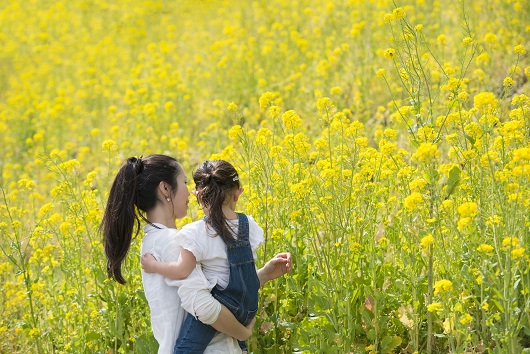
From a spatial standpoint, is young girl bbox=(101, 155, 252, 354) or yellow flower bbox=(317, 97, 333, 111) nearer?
young girl bbox=(101, 155, 252, 354)

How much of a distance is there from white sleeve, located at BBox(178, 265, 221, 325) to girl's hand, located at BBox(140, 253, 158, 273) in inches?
6.4

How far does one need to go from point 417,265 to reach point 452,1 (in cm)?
518

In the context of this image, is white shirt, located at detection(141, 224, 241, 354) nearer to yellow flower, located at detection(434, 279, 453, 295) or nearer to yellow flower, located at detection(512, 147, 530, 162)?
yellow flower, located at detection(434, 279, 453, 295)

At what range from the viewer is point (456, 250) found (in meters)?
3.15

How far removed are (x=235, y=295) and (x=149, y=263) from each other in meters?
0.37

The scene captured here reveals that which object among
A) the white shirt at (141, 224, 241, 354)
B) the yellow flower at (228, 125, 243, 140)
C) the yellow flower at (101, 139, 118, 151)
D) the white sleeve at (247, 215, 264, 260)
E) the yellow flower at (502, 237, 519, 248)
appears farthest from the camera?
the yellow flower at (101, 139, 118, 151)

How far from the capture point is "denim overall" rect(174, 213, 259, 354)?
2930 mm

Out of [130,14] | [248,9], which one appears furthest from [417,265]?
[130,14]

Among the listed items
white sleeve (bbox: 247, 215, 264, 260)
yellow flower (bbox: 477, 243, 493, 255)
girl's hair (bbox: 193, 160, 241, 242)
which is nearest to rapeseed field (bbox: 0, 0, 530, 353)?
yellow flower (bbox: 477, 243, 493, 255)

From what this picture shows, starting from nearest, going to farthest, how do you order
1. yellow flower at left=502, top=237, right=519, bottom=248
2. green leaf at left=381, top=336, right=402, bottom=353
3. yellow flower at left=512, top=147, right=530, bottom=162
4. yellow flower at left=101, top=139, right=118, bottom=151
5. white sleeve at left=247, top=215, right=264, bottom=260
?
yellow flower at left=502, top=237, right=519, bottom=248
yellow flower at left=512, top=147, right=530, bottom=162
white sleeve at left=247, top=215, right=264, bottom=260
green leaf at left=381, top=336, right=402, bottom=353
yellow flower at left=101, top=139, right=118, bottom=151

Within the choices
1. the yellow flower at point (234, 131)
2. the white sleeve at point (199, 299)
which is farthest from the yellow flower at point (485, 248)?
the yellow flower at point (234, 131)

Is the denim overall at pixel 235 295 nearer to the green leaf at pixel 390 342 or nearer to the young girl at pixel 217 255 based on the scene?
the young girl at pixel 217 255

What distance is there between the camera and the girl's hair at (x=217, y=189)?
9.70ft

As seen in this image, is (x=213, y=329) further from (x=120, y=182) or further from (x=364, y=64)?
(x=364, y=64)
